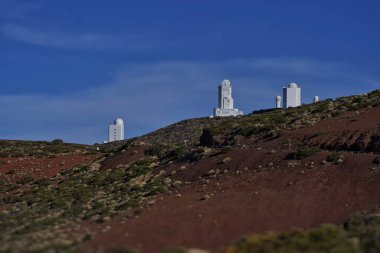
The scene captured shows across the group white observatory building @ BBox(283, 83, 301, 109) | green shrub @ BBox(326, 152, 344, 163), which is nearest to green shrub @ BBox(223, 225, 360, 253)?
green shrub @ BBox(326, 152, 344, 163)

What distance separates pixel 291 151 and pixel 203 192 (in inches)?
321

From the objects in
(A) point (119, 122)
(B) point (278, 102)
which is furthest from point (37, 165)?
(A) point (119, 122)

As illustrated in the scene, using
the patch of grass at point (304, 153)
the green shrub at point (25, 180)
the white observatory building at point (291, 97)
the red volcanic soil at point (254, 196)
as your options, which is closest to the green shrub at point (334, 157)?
the red volcanic soil at point (254, 196)

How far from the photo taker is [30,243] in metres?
21.4

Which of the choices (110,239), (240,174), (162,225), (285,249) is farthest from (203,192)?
(285,249)

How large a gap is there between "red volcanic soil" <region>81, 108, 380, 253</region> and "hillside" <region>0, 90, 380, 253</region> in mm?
52

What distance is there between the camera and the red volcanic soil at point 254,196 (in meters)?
23.8

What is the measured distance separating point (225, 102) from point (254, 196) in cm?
8055

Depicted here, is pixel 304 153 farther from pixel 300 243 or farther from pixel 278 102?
pixel 278 102

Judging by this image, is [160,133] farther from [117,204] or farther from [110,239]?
[110,239]

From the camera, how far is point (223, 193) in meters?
33.2

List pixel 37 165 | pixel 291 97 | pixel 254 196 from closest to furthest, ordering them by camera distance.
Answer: pixel 254 196, pixel 37 165, pixel 291 97

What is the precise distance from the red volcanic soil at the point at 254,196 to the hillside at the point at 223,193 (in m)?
0.05

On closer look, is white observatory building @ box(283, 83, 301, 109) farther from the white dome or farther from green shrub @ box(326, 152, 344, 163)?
green shrub @ box(326, 152, 344, 163)
